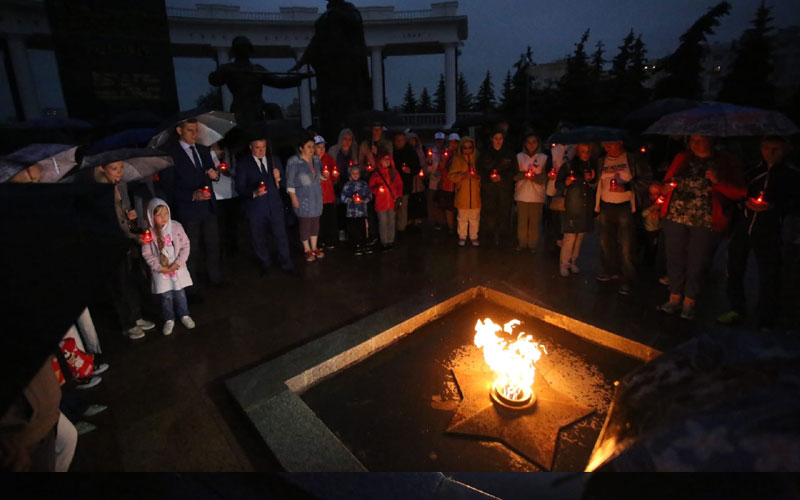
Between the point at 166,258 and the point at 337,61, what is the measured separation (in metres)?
10.1

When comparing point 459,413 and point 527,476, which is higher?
point 527,476

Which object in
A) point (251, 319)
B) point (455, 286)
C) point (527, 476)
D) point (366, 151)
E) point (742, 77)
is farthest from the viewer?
point (742, 77)

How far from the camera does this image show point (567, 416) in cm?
333

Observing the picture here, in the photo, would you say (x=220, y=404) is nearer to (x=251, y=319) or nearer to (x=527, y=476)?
(x=251, y=319)

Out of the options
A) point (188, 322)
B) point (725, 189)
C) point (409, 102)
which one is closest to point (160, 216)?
point (188, 322)

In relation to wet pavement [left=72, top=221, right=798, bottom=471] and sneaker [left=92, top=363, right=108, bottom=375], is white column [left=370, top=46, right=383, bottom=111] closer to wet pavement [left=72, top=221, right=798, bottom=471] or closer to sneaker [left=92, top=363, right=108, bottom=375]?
wet pavement [left=72, top=221, right=798, bottom=471]

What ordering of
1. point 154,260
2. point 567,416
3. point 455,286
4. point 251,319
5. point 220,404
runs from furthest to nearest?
point 455,286
point 251,319
point 154,260
point 220,404
point 567,416

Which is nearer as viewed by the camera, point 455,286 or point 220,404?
point 220,404

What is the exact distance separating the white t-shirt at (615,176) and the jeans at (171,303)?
18.5ft

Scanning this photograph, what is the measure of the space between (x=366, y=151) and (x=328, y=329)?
163 inches

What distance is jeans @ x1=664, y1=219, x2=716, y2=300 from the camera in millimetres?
4633

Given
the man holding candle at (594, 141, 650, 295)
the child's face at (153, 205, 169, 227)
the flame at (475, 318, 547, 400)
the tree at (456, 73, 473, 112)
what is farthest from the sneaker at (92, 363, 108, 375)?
the tree at (456, 73, 473, 112)

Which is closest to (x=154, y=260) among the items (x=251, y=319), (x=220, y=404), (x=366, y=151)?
(x=251, y=319)

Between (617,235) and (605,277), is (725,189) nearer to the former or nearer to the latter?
(617,235)
